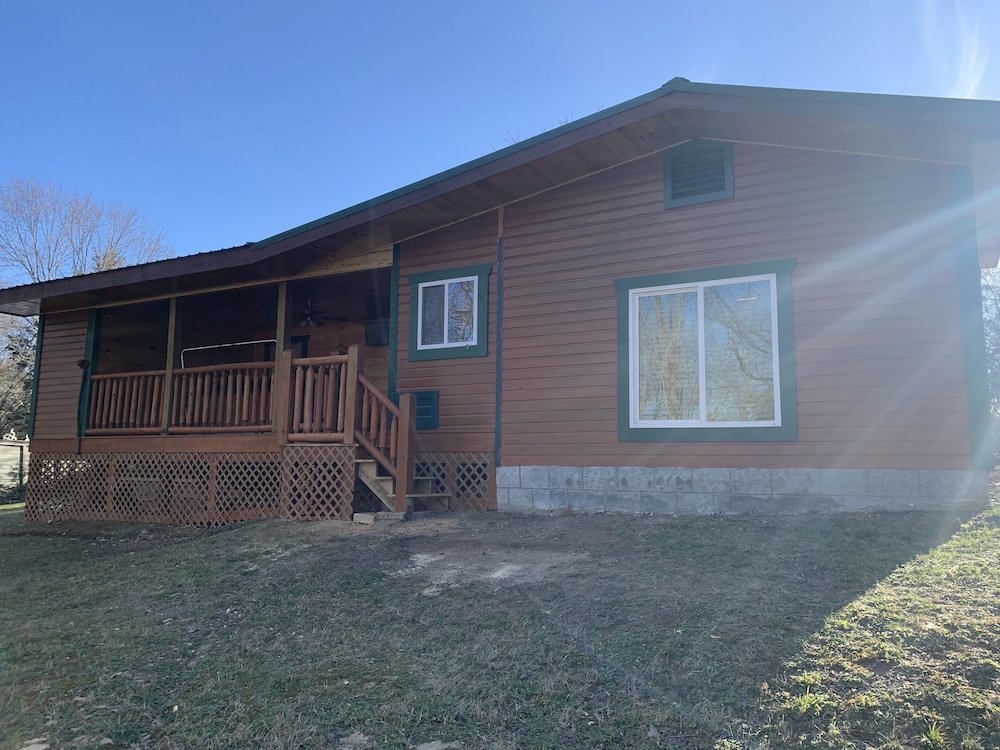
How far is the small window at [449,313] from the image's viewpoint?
9273mm

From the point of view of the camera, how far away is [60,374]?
13070 millimetres

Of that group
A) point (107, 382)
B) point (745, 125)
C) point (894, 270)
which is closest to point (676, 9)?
point (745, 125)

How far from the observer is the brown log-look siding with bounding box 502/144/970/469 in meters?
6.90

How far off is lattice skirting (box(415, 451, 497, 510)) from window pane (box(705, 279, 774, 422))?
280 cm

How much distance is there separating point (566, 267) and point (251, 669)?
232 inches

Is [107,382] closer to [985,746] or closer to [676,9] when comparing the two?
[676,9]

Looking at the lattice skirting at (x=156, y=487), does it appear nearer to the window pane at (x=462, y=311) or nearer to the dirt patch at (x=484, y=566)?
the window pane at (x=462, y=311)

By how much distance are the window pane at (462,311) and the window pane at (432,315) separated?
0.46 ft

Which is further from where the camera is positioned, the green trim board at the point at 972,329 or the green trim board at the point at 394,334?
the green trim board at the point at 394,334

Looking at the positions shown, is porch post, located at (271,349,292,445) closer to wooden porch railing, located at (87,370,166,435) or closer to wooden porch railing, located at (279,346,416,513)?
wooden porch railing, located at (279,346,416,513)

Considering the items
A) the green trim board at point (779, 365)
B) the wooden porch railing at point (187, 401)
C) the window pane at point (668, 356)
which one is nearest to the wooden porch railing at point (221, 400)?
the wooden porch railing at point (187, 401)

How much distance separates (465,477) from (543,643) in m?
4.87

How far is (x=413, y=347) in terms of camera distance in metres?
9.71

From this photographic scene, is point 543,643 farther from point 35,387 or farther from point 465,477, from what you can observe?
point 35,387
